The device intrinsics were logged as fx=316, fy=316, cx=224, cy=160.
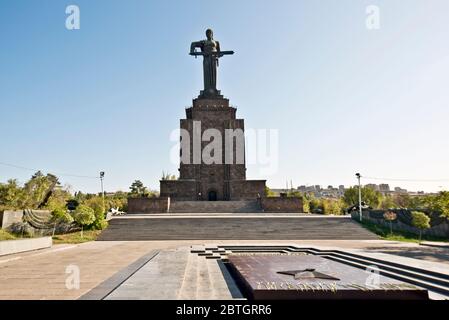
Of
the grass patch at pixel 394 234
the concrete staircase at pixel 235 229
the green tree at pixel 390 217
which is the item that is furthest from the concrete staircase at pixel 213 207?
the green tree at pixel 390 217

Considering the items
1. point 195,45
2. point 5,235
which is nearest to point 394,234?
point 5,235

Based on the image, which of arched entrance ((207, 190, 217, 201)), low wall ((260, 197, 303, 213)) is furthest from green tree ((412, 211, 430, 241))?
arched entrance ((207, 190, 217, 201))

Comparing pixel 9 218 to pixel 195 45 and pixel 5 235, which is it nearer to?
pixel 5 235

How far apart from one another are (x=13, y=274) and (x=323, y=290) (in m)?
8.72

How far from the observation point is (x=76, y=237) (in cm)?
2016

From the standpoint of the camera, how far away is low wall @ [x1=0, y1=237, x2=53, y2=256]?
45.4 ft

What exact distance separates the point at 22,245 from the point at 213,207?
18923 millimetres

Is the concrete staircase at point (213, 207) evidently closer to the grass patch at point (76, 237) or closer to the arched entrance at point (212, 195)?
the arched entrance at point (212, 195)

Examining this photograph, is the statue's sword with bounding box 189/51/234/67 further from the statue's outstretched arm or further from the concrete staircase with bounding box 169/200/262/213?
the concrete staircase with bounding box 169/200/262/213

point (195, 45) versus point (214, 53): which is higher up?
point (195, 45)

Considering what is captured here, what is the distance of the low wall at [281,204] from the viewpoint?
3106cm

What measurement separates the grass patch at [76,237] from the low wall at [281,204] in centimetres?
1593
